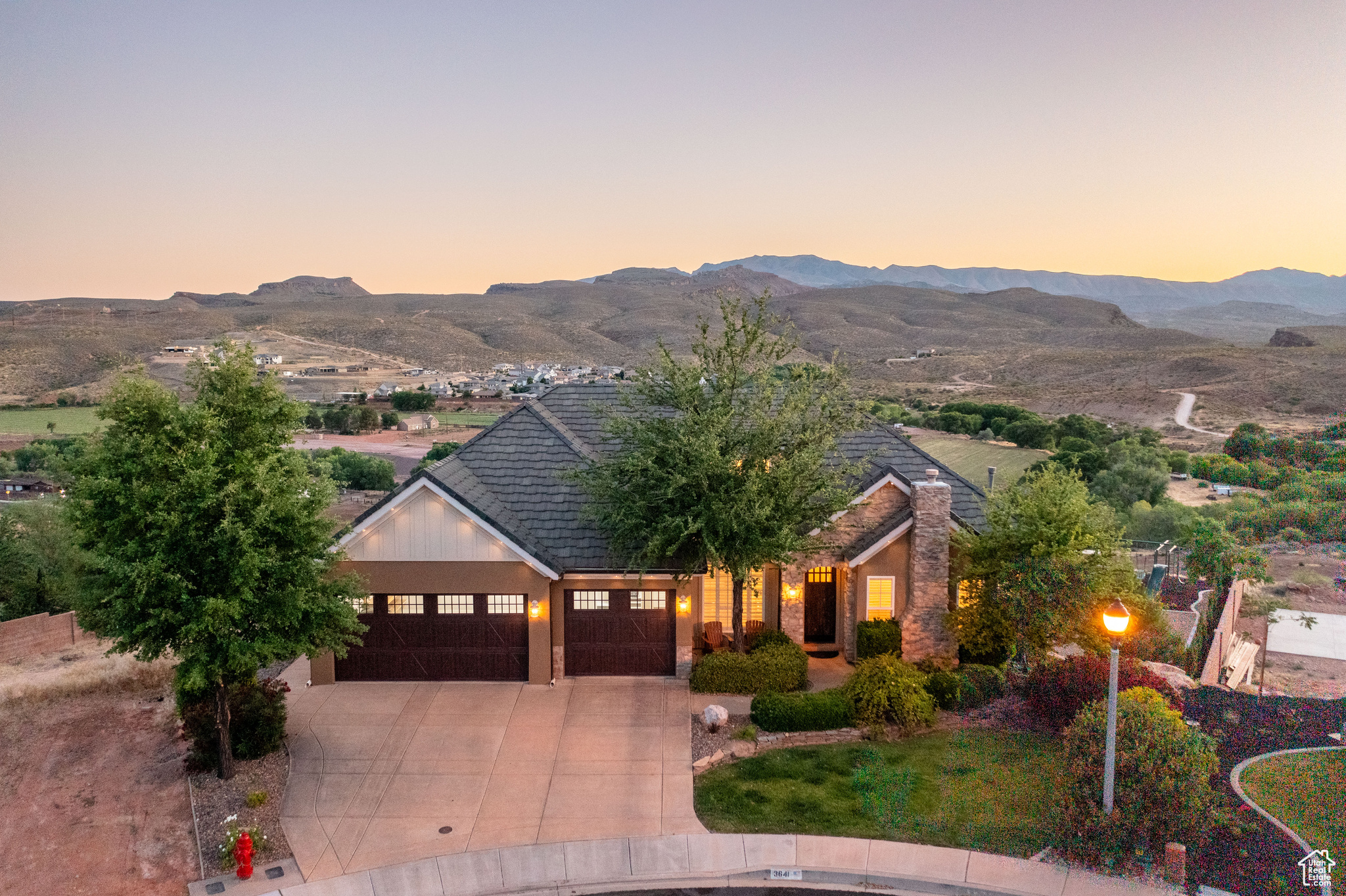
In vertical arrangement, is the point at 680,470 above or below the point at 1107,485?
above

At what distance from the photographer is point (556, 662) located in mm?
17125

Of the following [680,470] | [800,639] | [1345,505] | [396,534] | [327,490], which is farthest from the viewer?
[1345,505]

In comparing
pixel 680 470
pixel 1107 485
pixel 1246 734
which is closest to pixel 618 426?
pixel 680 470

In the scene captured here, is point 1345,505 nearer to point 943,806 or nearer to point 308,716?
point 943,806

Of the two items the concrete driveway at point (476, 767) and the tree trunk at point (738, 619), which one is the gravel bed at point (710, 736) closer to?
the concrete driveway at point (476, 767)

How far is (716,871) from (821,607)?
8157 millimetres

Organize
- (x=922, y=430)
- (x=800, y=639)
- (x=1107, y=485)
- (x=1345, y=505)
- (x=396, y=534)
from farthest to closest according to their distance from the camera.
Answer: (x=922, y=430) < (x=1107, y=485) < (x=1345, y=505) < (x=800, y=639) < (x=396, y=534)

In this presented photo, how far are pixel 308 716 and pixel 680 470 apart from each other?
27.8ft

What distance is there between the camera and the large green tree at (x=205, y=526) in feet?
39.1

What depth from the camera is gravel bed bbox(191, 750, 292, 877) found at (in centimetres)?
1144

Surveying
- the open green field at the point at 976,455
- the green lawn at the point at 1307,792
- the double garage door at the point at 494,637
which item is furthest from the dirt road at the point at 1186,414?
the double garage door at the point at 494,637

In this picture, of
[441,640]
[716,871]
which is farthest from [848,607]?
[441,640]

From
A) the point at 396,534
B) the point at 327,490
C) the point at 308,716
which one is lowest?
the point at 308,716

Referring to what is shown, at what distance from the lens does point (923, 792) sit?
12.8 metres
